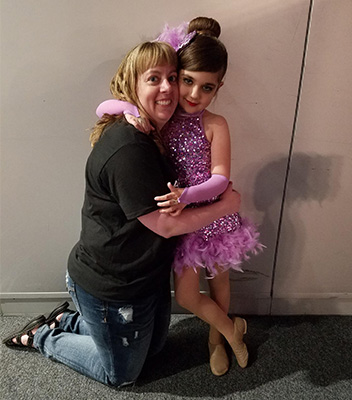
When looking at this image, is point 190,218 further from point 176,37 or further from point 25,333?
point 25,333

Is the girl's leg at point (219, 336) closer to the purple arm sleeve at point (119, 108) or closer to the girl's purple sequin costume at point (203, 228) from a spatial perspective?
the girl's purple sequin costume at point (203, 228)

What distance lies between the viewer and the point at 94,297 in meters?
1.25

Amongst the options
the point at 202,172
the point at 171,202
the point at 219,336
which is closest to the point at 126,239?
the point at 171,202

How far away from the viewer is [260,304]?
5.59 ft

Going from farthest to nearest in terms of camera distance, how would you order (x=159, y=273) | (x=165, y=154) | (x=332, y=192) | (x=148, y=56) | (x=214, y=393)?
(x=332, y=192)
(x=214, y=393)
(x=159, y=273)
(x=165, y=154)
(x=148, y=56)

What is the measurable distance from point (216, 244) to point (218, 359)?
18.7 inches

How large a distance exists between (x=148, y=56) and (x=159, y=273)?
25.4 inches

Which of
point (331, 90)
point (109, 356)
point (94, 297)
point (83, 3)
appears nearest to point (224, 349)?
point (109, 356)

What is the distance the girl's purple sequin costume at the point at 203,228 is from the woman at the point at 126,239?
7 centimetres

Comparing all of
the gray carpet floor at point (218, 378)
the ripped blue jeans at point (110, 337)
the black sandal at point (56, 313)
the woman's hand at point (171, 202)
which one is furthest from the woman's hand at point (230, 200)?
the black sandal at point (56, 313)

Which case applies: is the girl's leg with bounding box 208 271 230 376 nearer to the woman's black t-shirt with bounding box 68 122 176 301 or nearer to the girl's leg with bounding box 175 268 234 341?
the girl's leg with bounding box 175 268 234 341

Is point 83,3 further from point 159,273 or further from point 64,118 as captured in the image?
point 159,273

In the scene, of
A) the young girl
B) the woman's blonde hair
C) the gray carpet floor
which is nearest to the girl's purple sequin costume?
the young girl

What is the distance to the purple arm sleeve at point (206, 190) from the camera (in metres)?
1.09
